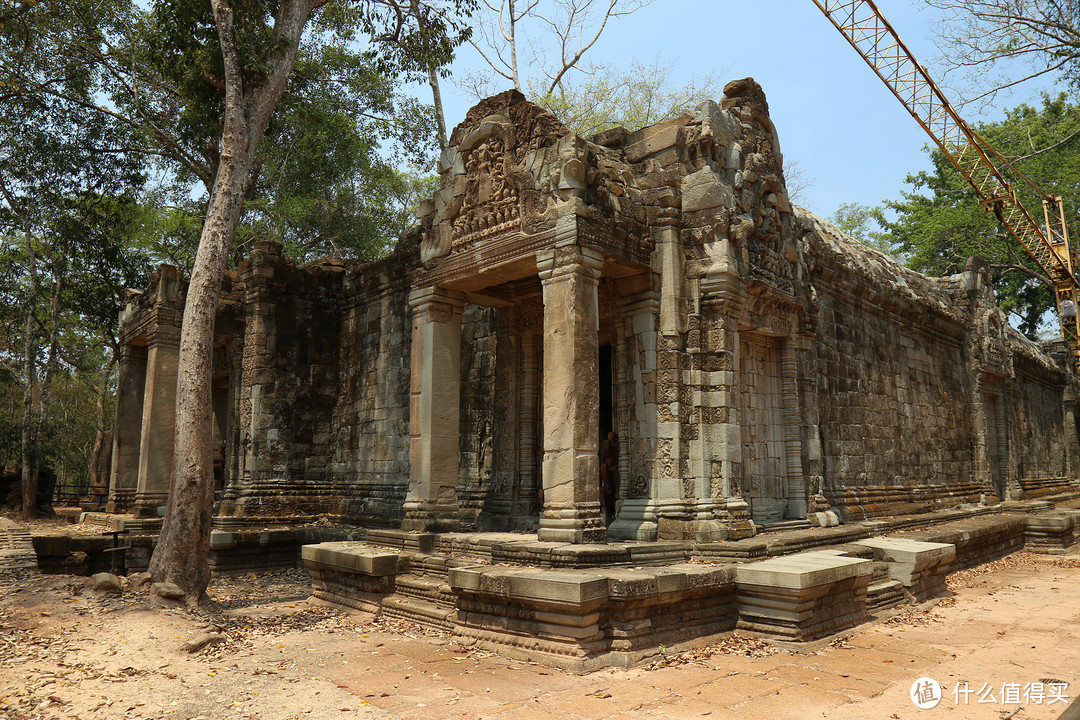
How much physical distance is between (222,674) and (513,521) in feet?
15.0

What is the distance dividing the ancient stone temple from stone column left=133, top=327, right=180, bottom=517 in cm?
4

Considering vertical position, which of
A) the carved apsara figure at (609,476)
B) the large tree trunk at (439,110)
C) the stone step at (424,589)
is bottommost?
the stone step at (424,589)

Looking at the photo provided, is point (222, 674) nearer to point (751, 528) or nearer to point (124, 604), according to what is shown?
point (124, 604)

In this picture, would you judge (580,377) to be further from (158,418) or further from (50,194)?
(50,194)

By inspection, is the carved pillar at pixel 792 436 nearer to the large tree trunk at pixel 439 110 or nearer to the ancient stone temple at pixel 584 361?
the ancient stone temple at pixel 584 361

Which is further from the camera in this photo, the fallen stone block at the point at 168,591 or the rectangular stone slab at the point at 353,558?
the rectangular stone slab at the point at 353,558

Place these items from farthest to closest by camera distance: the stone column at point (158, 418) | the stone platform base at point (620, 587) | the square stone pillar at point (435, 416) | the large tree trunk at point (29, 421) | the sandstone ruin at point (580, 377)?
the large tree trunk at point (29, 421) → the stone column at point (158, 418) → the square stone pillar at point (435, 416) → the sandstone ruin at point (580, 377) → the stone platform base at point (620, 587)

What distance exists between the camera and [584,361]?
7246mm

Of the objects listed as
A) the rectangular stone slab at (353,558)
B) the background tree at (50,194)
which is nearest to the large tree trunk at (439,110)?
the background tree at (50,194)

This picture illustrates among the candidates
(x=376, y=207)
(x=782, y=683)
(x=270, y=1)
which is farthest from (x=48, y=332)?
(x=782, y=683)

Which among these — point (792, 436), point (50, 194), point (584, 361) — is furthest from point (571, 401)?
point (50, 194)

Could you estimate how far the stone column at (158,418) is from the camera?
13.0m

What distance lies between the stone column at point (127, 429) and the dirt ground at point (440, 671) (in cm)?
662

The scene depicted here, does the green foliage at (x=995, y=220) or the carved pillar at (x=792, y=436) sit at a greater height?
the green foliage at (x=995, y=220)
